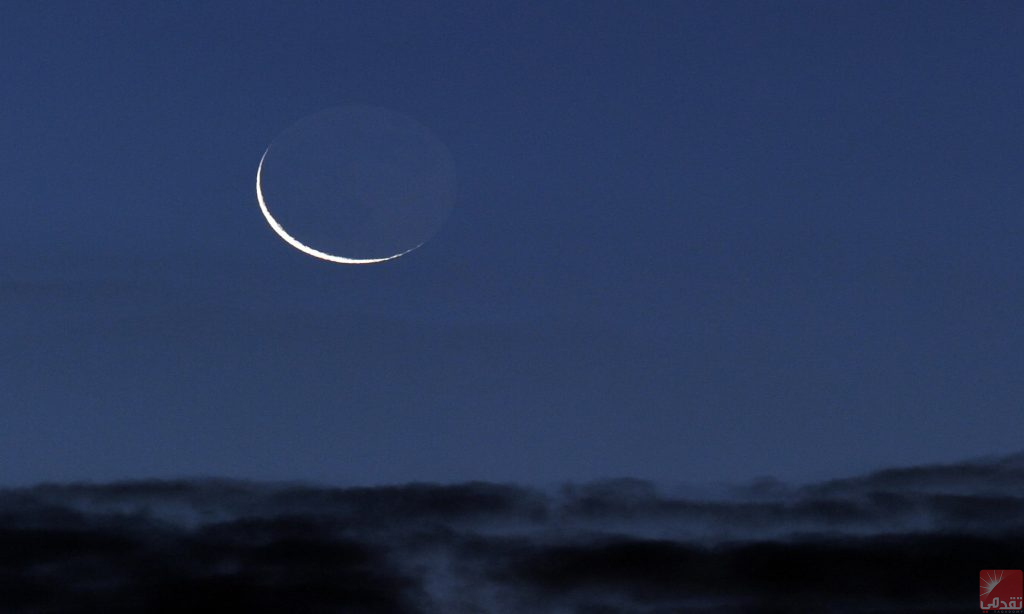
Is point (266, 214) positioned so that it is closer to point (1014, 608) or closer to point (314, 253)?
point (314, 253)

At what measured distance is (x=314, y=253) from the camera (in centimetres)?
14275

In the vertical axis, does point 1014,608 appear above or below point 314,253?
below

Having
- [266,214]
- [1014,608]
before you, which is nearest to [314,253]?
[266,214]

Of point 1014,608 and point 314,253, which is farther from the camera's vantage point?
point 1014,608

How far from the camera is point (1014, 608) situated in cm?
19812

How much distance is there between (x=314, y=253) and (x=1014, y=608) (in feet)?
323

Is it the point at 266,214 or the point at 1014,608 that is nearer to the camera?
the point at 266,214

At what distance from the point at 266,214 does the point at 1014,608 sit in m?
100

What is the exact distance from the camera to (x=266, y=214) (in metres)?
148

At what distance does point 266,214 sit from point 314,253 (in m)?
7.85

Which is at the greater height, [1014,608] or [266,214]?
[266,214]
